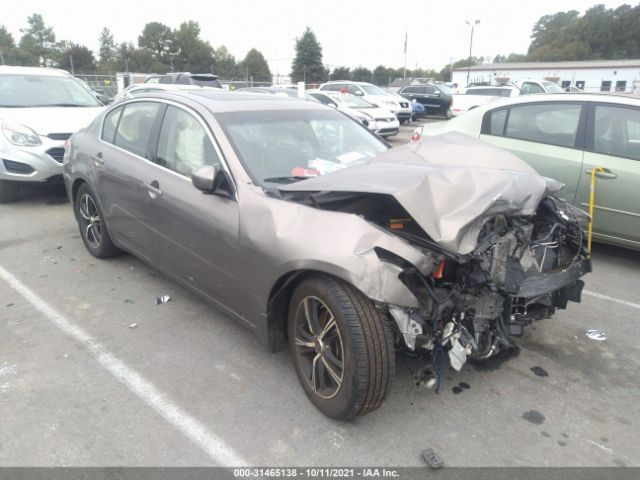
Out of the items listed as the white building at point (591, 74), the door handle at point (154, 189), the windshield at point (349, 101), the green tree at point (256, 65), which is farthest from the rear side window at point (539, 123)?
the green tree at point (256, 65)

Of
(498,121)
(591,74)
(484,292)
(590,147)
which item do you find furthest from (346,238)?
(591,74)

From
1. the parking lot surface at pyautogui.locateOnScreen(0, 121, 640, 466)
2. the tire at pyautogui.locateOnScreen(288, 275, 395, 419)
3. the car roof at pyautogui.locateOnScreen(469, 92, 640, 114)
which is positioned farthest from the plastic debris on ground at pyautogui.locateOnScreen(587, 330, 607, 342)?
the car roof at pyautogui.locateOnScreen(469, 92, 640, 114)

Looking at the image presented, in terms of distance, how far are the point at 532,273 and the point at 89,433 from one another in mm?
2625

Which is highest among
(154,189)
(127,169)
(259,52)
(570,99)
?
(259,52)

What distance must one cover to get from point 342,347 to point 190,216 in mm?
1490

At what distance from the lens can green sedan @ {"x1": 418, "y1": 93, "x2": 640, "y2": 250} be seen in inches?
183

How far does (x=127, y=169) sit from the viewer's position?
3.98 metres

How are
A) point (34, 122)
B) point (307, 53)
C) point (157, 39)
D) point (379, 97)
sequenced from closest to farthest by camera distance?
point (34, 122) < point (379, 97) < point (307, 53) < point (157, 39)

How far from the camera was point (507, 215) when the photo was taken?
106 inches

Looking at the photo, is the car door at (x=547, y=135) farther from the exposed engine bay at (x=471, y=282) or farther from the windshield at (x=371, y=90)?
the windshield at (x=371, y=90)

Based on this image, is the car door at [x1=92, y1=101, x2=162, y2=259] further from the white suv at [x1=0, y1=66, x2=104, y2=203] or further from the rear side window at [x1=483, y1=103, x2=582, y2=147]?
the rear side window at [x1=483, y1=103, x2=582, y2=147]

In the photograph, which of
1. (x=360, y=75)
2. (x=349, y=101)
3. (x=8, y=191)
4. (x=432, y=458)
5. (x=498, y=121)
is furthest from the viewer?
(x=360, y=75)

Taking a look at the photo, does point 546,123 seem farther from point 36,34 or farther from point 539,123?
point 36,34

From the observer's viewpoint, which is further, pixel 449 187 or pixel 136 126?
pixel 136 126
